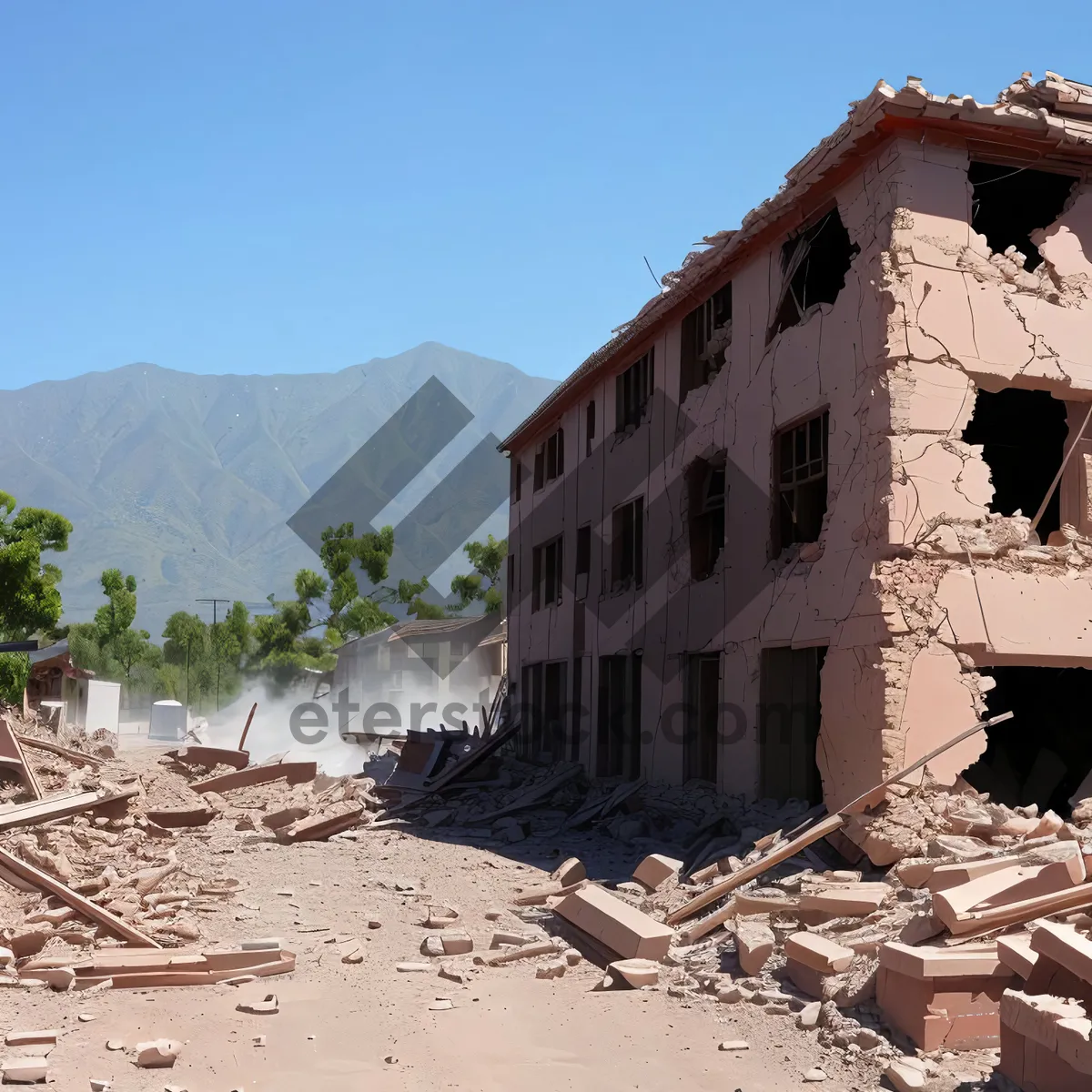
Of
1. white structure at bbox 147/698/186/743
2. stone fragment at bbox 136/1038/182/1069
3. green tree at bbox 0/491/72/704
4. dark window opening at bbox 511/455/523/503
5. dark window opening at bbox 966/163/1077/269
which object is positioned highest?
dark window opening at bbox 966/163/1077/269

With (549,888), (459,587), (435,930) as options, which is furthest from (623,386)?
(459,587)

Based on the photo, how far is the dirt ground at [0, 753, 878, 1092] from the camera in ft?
21.6

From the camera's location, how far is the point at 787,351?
46.1 ft

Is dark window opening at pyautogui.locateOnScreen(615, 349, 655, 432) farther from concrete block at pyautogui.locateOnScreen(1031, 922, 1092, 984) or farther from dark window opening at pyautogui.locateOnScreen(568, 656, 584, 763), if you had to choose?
concrete block at pyautogui.locateOnScreen(1031, 922, 1092, 984)

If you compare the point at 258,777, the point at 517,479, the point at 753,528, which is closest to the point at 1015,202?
the point at 753,528

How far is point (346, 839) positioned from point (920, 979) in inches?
434

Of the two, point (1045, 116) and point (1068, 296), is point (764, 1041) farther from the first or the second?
point (1045, 116)

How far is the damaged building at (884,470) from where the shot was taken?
38.4 feet

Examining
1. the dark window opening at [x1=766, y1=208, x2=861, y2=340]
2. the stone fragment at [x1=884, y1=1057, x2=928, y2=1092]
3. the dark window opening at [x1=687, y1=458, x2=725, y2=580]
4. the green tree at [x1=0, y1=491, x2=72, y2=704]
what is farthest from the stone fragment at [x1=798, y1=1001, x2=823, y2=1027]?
the green tree at [x1=0, y1=491, x2=72, y2=704]

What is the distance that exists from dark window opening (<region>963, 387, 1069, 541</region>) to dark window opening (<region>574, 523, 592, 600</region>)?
8233mm

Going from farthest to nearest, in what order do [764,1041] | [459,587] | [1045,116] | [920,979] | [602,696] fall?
[459,587] < [602,696] < [1045,116] < [764,1041] < [920,979]

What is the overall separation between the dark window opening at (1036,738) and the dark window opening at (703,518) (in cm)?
431

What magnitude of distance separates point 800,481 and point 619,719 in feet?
23.3

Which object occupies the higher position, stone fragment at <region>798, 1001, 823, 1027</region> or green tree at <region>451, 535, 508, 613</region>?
green tree at <region>451, 535, 508, 613</region>
